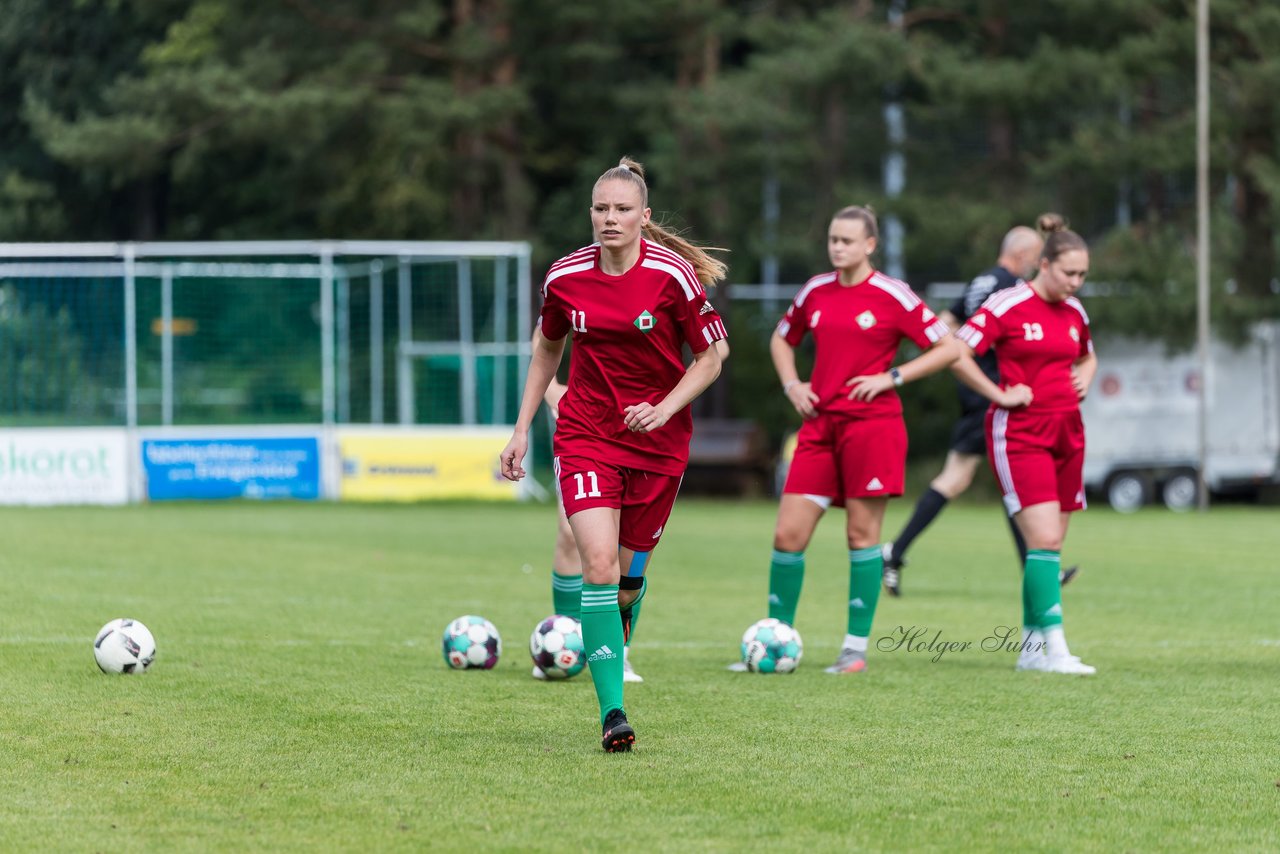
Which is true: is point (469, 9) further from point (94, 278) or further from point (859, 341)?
point (859, 341)

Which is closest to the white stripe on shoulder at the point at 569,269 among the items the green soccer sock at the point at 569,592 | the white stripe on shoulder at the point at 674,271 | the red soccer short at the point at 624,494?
the white stripe on shoulder at the point at 674,271

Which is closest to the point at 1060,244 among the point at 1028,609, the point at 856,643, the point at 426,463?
the point at 1028,609

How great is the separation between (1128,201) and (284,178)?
54.2 feet

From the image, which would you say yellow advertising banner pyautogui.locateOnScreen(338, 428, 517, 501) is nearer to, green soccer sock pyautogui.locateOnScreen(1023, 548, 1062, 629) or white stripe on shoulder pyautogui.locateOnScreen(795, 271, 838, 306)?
white stripe on shoulder pyautogui.locateOnScreen(795, 271, 838, 306)

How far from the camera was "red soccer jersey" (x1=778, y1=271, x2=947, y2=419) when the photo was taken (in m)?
7.98

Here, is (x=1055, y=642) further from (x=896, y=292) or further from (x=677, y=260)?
(x=677, y=260)

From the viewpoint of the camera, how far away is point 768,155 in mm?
27875

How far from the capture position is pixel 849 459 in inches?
315

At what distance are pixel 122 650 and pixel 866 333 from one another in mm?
3457

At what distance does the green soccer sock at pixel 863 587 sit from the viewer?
8.07 metres

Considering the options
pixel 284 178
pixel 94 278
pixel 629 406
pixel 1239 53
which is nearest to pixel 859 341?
pixel 629 406

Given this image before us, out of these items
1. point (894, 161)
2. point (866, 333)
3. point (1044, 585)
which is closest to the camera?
point (866, 333)

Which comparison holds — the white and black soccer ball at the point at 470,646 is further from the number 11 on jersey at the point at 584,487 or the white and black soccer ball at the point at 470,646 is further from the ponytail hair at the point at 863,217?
the ponytail hair at the point at 863,217

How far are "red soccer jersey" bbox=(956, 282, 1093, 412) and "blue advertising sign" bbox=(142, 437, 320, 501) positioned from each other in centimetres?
1507
